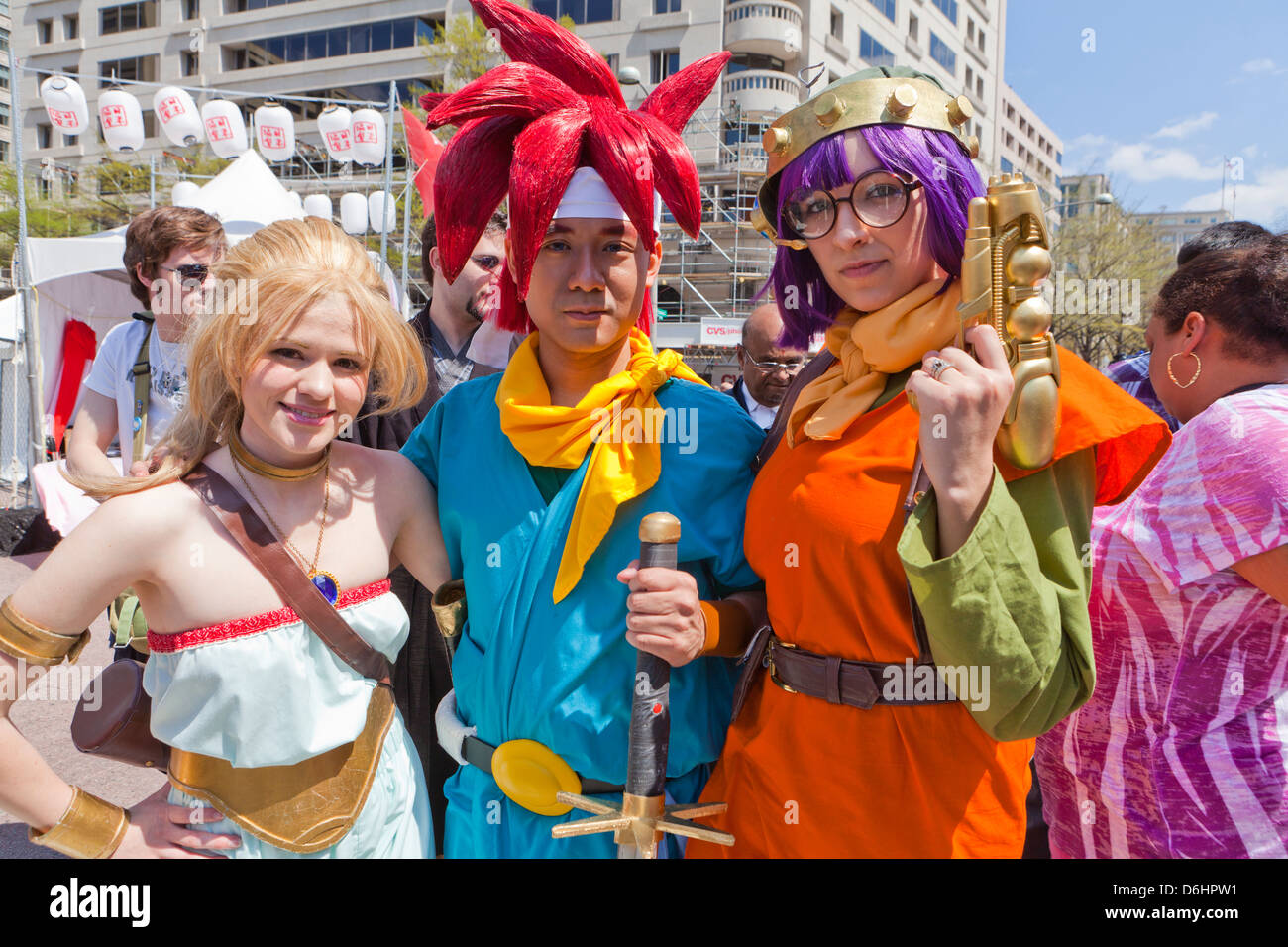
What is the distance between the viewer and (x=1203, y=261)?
1.92 m

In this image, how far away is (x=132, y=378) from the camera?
117 inches

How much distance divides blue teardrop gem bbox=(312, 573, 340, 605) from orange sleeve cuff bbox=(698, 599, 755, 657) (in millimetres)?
652

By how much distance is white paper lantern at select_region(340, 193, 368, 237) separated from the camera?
55.8 feet

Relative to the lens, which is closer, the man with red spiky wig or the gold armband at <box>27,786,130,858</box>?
the gold armband at <box>27,786,130,858</box>

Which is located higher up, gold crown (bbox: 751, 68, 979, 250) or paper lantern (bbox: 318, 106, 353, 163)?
paper lantern (bbox: 318, 106, 353, 163)

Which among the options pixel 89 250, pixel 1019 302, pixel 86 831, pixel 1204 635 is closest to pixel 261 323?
pixel 86 831

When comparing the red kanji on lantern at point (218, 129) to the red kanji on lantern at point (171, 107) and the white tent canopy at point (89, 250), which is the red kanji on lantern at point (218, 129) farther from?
the white tent canopy at point (89, 250)

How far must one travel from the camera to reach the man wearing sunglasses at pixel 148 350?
9.61ft

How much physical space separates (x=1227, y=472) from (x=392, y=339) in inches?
61.1

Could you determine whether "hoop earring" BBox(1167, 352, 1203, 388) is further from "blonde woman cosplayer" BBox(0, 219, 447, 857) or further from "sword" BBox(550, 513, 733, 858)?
"blonde woman cosplayer" BBox(0, 219, 447, 857)

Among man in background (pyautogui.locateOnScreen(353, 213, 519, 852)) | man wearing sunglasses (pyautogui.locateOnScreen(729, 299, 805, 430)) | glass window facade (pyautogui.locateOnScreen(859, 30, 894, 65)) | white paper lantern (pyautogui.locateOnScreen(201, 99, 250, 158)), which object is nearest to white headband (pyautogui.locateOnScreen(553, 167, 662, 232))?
man in background (pyautogui.locateOnScreen(353, 213, 519, 852))
